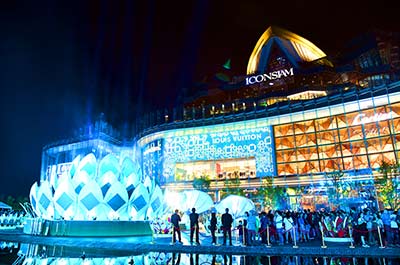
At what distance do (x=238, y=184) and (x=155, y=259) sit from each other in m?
33.0

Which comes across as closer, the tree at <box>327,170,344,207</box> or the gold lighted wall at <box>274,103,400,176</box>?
the tree at <box>327,170,344,207</box>

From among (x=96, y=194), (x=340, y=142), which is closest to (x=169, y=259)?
(x=96, y=194)

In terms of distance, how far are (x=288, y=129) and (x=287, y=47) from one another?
78.1 feet

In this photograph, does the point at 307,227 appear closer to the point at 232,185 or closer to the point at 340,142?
the point at 232,185

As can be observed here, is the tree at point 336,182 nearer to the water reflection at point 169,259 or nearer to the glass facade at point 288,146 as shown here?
the glass facade at point 288,146

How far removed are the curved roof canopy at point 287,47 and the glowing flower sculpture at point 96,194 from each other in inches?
2021

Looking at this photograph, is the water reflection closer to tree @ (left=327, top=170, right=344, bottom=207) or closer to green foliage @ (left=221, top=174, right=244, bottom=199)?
tree @ (left=327, top=170, right=344, bottom=207)

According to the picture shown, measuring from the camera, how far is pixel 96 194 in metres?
14.5

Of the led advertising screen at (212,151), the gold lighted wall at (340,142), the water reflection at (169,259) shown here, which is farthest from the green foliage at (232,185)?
the water reflection at (169,259)

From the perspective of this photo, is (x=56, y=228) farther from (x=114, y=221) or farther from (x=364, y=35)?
(x=364, y=35)

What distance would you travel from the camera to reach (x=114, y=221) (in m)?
15.3

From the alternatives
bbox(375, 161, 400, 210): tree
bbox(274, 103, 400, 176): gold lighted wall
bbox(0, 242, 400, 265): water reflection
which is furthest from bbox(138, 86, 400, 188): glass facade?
bbox(0, 242, 400, 265): water reflection

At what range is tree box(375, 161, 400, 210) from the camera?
28.5m

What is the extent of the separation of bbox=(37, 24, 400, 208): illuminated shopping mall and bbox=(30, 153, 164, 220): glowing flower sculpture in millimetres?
15916
